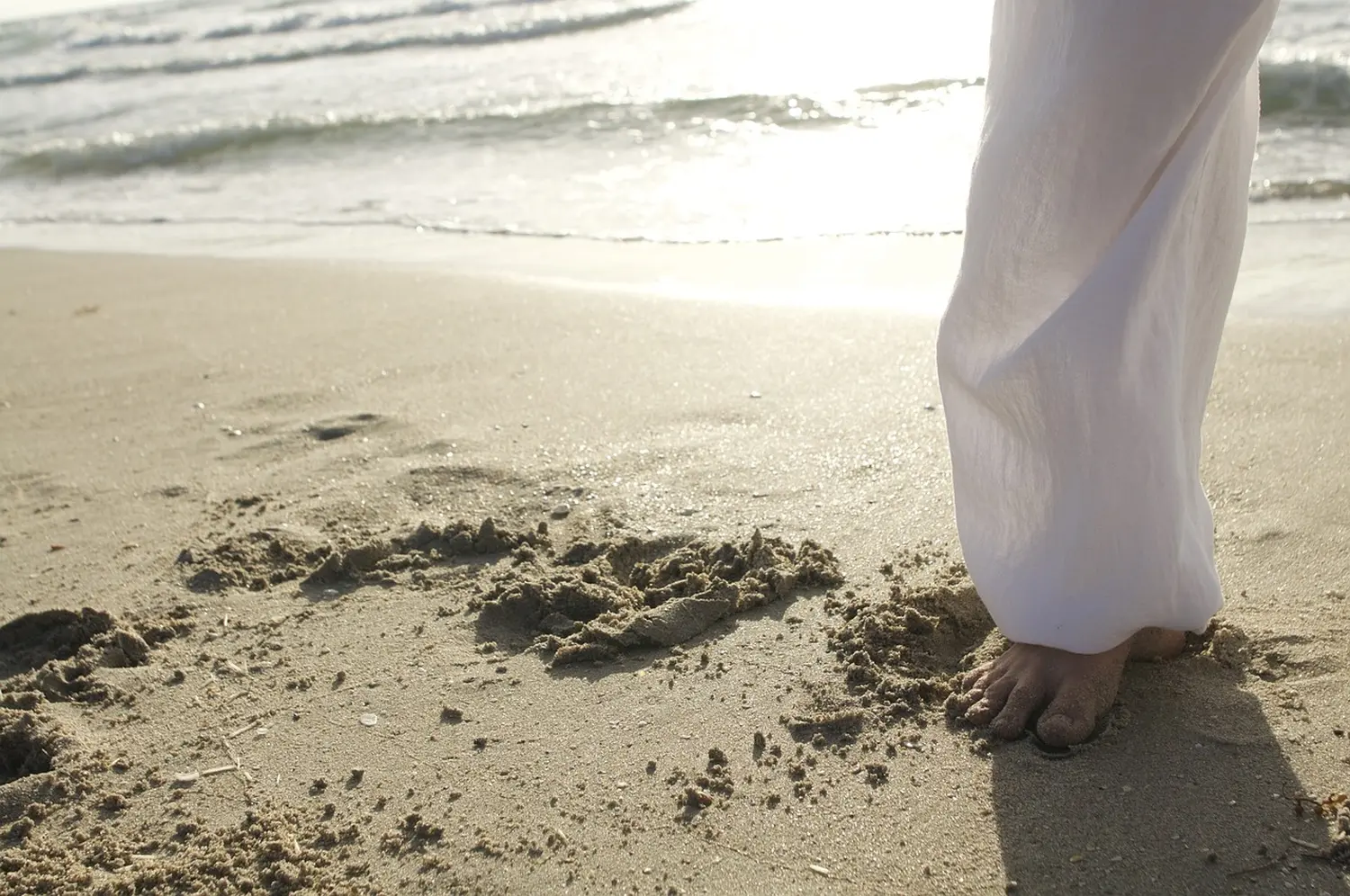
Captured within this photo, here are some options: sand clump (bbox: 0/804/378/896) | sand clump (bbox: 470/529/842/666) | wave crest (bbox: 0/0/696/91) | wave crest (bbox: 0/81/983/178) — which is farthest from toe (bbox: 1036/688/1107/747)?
wave crest (bbox: 0/0/696/91)

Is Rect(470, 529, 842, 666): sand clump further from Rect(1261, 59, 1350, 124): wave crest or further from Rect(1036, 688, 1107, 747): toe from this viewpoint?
Rect(1261, 59, 1350, 124): wave crest

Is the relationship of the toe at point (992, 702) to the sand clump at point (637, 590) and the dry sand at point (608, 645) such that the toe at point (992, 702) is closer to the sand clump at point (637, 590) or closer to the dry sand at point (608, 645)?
the dry sand at point (608, 645)

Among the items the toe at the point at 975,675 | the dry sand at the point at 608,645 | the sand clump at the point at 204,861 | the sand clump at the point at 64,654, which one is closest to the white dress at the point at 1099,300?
the toe at the point at 975,675

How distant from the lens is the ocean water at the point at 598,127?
5.46 m

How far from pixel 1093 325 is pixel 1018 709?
1.82ft

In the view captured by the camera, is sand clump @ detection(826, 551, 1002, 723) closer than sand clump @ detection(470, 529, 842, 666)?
Yes

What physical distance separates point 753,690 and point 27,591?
1.45 metres

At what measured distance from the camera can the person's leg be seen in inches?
56.8

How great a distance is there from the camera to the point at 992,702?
5.68ft

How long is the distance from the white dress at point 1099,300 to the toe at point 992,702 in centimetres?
9

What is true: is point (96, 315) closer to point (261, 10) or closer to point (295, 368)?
point (295, 368)

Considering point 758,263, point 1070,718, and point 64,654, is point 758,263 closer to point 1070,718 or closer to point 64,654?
point 64,654

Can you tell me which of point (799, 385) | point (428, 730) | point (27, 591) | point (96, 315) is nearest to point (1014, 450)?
point (428, 730)

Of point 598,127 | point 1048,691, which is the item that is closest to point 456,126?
point 598,127
